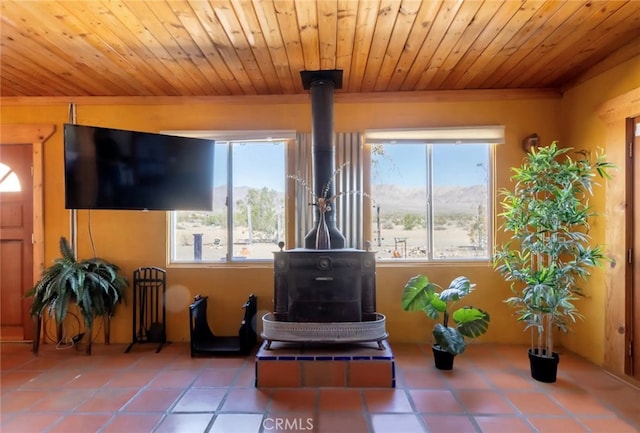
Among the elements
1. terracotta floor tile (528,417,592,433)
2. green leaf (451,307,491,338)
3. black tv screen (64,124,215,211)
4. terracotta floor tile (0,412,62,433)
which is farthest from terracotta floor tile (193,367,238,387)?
terracotta floor tile (528,417,592,433)

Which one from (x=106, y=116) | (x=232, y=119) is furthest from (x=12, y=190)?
(x=232, y=119)

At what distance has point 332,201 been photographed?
113 inches

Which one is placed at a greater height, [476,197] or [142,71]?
[142,71]

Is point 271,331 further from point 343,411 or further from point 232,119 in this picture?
point 232,119

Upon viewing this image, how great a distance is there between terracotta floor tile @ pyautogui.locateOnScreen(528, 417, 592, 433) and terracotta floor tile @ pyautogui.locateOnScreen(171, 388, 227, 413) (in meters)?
1.93

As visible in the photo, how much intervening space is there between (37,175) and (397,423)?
3864 mm

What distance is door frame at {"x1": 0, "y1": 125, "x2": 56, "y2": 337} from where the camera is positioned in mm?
3350

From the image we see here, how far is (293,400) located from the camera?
2.26 metres

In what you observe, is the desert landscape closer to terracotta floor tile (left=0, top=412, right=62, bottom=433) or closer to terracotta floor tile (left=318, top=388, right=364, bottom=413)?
terracotta floor tile (left=318, top=388, right=364, bottom=413)

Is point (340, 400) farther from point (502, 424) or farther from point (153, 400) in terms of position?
point (153, 400)

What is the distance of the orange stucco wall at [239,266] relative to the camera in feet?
10.8

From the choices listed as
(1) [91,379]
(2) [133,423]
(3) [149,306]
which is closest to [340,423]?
(2) [133,423]

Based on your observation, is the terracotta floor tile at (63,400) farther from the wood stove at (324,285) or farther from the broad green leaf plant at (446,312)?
the broad green leaf plant at (446,312)

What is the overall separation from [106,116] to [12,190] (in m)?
1.17
